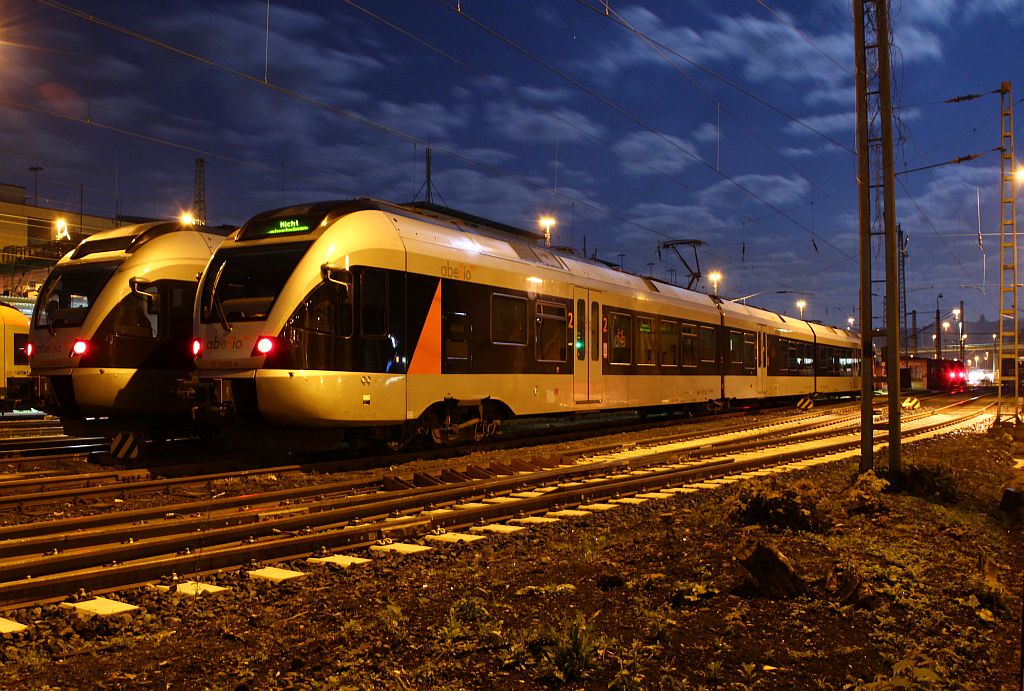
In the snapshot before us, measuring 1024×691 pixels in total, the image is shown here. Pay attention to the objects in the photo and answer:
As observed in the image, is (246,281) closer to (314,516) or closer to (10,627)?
(314,516)

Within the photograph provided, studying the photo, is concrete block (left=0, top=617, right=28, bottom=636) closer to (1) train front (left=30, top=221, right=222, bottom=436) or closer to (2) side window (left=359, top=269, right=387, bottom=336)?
(2) side window (left=359, top=269, right=387, bottom=336)

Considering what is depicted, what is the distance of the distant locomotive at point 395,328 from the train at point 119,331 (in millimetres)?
2300

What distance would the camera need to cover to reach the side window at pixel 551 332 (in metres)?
15.9

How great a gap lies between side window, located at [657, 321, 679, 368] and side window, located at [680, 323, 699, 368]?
1.37ft

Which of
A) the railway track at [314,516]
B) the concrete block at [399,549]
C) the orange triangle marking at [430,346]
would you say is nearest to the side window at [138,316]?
the railway track at [314,516]

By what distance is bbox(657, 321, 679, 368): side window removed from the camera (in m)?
21.3

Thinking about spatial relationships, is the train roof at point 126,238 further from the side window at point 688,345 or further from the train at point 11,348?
the side window at point 688,345

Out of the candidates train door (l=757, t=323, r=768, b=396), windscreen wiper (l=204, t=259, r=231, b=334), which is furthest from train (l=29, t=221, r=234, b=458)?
train door (l=757, t=323, r=768, b=396)

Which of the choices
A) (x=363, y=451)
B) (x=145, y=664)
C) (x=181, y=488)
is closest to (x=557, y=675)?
(x=145, y=664)

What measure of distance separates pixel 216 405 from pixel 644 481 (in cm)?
611

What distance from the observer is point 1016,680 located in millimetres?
4418

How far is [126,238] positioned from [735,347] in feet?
61.0

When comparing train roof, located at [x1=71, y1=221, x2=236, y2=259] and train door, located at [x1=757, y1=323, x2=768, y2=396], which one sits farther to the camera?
train door, located at [x1=757, y1=323, x2=768, y2=396]

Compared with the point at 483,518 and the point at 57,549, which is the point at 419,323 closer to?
the point at 483,518
